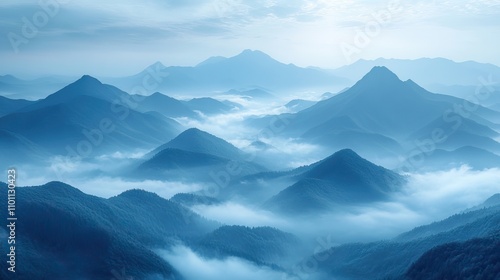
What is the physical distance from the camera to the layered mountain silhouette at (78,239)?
63.1 m

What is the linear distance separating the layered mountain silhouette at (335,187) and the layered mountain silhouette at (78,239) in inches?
1734

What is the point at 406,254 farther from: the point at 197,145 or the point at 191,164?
the point at 197,145

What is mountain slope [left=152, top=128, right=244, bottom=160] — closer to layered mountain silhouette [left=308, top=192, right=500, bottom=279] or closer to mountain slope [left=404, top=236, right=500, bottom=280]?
layered mountain silhouette [left=308, top=192, right=500, bottom=279]

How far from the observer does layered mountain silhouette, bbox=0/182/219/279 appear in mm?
63088

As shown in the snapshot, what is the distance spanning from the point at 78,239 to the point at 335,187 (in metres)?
78.7

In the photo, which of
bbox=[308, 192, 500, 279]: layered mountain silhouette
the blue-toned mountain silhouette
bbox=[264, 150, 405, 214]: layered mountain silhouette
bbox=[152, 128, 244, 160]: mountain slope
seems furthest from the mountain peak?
bbox=[152, 128, 244, 160]: mountain slope

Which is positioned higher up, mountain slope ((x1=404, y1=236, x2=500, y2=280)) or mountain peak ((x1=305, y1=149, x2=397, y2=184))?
mountain peak ((x1=305, y1=149, x2=397, y2=184))

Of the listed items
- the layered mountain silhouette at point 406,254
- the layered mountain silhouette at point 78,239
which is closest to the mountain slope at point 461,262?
the layered mountain silhouette at point 406,254

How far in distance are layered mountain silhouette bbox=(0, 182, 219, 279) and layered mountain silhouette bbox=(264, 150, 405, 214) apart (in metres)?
44.0

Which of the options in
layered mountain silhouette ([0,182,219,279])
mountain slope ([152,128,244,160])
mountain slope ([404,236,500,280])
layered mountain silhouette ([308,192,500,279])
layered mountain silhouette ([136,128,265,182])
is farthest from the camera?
mountain slope ([152,128,244,160])

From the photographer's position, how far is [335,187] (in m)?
127

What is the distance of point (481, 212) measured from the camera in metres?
86.4

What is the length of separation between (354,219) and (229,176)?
59727 mm

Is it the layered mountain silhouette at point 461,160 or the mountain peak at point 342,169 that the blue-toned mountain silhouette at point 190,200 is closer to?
the mountain peak at point 342,169
